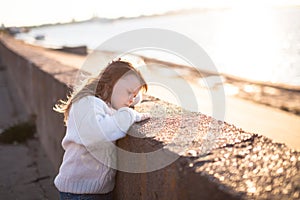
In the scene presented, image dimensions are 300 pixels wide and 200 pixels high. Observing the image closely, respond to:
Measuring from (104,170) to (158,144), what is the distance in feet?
1.61

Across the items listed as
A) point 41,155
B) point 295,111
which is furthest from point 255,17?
point 41,155

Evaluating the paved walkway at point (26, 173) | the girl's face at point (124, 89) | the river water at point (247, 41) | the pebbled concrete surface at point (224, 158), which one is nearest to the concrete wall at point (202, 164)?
the pebbled concrete surface at point (224, 158)

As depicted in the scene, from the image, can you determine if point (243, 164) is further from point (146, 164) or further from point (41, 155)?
point (41, 155)

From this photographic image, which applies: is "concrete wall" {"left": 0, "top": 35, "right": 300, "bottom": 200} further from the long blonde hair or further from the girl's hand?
the long blonde hair

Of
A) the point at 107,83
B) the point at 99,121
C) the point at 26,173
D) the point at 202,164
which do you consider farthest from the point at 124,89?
Answer: the point at 26,173

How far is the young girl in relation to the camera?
1859 mm

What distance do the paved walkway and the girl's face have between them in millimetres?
1562

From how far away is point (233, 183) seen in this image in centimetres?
116

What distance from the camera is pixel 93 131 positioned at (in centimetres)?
183

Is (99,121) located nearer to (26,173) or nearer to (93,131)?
(93,131)

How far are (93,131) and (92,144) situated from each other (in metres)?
0.07

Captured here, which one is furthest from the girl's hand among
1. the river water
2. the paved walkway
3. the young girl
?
the river water

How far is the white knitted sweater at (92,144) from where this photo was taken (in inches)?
71.4

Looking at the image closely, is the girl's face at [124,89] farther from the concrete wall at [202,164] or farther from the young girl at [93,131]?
the concrete wall at [202,164]
